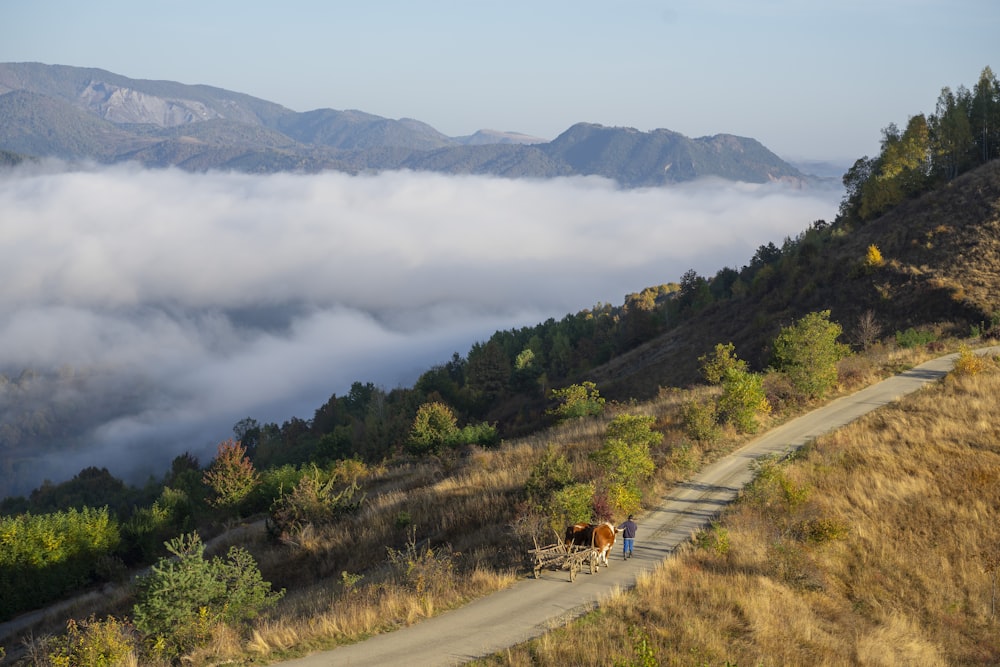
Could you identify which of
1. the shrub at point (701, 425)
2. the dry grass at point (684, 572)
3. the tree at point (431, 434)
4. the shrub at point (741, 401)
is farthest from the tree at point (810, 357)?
the tree at point (431, 434)

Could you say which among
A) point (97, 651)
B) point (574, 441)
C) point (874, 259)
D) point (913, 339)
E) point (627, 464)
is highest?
point (874, 259)

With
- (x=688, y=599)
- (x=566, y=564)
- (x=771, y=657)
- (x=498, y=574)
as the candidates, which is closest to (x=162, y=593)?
(x=498, y=574)

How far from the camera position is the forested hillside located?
19.1 m

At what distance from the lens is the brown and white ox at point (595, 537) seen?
698 inches

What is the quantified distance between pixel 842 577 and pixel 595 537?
617 centimetres

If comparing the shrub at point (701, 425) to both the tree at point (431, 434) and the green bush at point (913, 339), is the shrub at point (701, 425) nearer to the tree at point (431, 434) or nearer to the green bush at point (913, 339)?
the green bush at point (913, 339)

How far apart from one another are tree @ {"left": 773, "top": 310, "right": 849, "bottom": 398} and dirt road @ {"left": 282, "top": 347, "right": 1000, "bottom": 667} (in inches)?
310

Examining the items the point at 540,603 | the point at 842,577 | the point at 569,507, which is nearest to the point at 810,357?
the point at 842,577

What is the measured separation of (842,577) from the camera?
1766 cm

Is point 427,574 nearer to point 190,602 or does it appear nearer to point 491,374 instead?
point 190,602

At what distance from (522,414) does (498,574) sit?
8810cm

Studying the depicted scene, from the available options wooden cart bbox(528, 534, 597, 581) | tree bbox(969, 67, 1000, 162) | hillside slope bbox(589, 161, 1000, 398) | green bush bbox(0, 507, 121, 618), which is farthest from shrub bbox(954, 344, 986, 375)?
tree bbox(969, 67, 1000, 162)

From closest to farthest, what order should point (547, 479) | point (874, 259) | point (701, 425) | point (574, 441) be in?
point (547, 479) → point (701, 425) → point (574, 441) → point (874, 259)

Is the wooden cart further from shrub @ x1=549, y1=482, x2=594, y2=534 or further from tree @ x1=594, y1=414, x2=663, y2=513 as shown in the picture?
tree @ x1=594, y1=414, x2=663, y2=513
